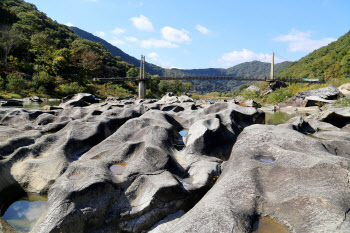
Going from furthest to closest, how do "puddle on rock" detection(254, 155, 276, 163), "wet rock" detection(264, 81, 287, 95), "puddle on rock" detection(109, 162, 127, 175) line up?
"wet rock" detection(264, 81, 287, 95) → "puddle on rock" detection(109, 162, 127, 175) → "puddle on rock" detection(254, 155, 276, 163)

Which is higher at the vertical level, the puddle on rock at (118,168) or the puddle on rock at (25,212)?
the puddle on rock at (118,168)

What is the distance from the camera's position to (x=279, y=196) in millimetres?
3600

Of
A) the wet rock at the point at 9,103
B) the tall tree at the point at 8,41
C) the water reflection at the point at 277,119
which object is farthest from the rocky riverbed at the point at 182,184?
the tall tree at the point at 8,41

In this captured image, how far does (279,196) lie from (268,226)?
0.57 metres

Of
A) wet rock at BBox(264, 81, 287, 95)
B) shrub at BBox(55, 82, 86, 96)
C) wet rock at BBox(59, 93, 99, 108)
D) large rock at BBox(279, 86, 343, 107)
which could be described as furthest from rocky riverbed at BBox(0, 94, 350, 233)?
wet rock at BBox(264, 81, 287, 95)

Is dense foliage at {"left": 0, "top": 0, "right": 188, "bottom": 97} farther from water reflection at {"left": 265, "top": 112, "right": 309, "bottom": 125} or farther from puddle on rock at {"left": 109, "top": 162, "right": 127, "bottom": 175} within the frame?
puddle on rock at {"left": 109, "top": 162, "right": 127, "bottom": 175}

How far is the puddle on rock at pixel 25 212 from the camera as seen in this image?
4.31 meters

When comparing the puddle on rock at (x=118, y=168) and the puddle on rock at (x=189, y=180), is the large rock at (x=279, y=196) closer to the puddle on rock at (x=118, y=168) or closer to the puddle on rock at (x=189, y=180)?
the puddle on rock at (x=189, y=180)

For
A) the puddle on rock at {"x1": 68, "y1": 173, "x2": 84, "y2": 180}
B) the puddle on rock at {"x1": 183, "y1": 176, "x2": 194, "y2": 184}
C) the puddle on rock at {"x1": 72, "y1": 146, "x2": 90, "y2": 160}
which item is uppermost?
the puddle on rock at {"x1": 68, "y1": 173, "x2": 84, "y2": 180}

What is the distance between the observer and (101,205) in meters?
4.01

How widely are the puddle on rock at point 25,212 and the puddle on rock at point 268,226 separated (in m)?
3.95

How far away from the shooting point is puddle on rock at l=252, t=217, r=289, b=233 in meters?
3.14

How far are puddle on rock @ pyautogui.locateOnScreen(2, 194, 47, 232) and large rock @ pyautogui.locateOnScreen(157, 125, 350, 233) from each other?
Answer: 2568 millimetres

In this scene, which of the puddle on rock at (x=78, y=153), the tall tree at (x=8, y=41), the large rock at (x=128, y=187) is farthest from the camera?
the tall tree at (x=8, y=41)
